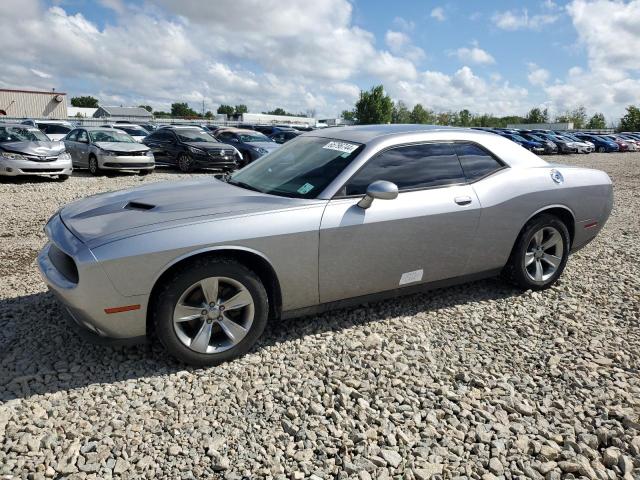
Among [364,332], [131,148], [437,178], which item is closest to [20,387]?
[364,332]

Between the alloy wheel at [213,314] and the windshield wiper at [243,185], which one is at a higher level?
the windshield wiper at [243,185]

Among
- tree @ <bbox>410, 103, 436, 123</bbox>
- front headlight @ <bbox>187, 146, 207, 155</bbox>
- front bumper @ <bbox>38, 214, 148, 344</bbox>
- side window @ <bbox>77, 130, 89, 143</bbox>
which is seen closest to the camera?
front bumper @ <bbox>38, 214, 148, 344</bbox>

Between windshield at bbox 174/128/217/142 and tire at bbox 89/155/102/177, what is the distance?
2.92 metres

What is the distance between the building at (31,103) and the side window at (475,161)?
58.1 m

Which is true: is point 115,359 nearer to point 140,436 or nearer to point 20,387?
point 20,387

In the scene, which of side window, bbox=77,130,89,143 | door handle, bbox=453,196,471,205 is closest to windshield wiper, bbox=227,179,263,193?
door handle, bbox=453,196,471,205

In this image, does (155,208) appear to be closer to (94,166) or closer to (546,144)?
(94,166)

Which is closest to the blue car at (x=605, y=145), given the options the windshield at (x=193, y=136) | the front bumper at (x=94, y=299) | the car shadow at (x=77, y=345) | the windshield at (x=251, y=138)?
the windshield at (x=251, y=138)

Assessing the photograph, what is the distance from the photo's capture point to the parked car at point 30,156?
1044cm

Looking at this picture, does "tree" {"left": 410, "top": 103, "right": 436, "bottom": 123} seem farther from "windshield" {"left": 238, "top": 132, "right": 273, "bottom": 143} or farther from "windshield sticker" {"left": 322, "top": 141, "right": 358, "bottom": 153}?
"windshield sticker" {"left": 322, "top": 141, "right": 358, "bottom": 153}

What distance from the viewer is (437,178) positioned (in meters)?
3.74

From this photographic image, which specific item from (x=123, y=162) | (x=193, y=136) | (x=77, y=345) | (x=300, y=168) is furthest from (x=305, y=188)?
(x=193, y=136)

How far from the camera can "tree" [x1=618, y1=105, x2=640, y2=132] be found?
75.9 m

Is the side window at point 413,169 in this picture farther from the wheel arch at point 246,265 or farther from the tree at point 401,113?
the tree at point 401,113
